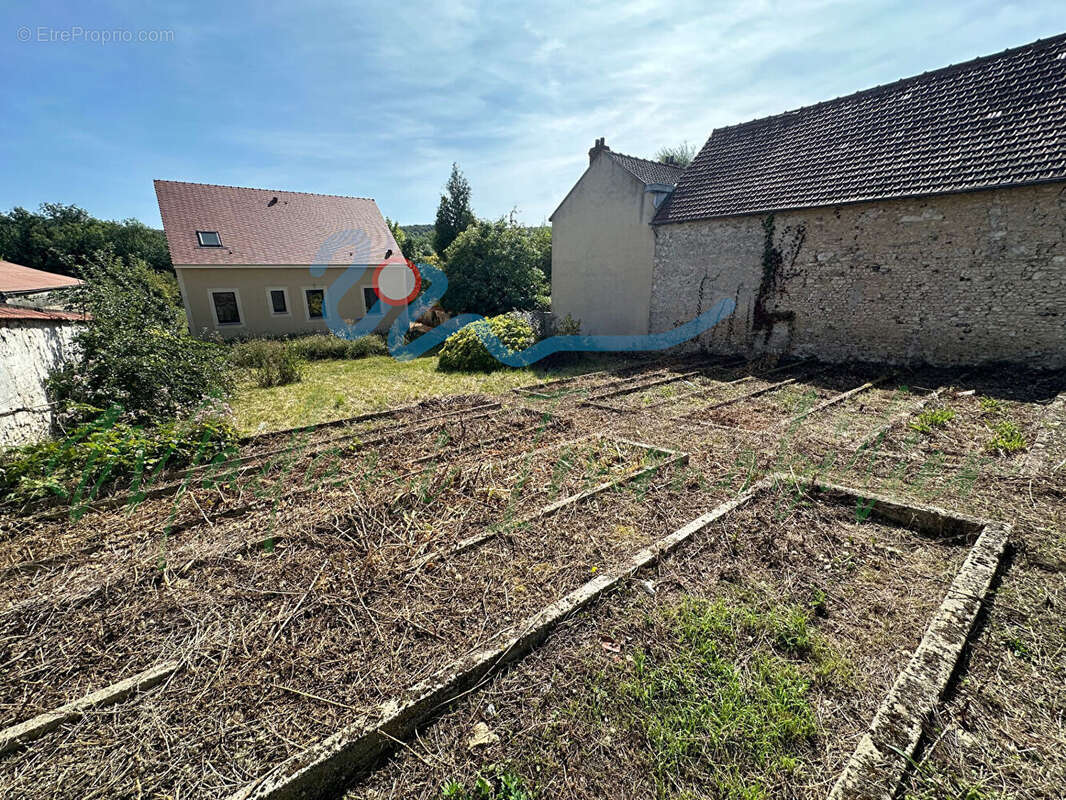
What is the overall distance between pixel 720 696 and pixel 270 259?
2007cm

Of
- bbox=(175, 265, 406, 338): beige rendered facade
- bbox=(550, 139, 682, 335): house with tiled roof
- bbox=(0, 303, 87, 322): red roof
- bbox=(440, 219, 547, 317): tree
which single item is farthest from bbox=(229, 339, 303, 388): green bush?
bbox=(550, 139, 682, 335): house with tiled roof

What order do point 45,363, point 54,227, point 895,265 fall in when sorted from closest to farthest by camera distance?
point 45,363, point 895,265, point 54,227

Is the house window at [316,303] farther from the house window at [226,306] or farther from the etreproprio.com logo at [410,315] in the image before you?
the house window at [226,306]

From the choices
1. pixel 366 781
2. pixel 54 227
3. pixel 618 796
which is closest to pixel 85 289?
pixel 366 781

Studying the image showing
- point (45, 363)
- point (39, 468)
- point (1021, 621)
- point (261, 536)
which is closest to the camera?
point (1021, 621)

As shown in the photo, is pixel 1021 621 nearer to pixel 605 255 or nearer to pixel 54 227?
pixel 605 255

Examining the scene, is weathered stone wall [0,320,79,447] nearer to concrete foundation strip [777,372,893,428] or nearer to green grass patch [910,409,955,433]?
concrete foundation strip [777,372,893,428]

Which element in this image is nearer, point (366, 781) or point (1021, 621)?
point (366, 781)

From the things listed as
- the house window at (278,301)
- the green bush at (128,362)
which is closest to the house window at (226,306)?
the house window at (278,301)

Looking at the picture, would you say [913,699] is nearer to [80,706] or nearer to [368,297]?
[80,706]

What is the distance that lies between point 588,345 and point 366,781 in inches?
527

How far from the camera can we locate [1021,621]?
260cm

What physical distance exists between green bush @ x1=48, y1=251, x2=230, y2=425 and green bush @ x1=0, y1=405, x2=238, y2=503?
0.89 meters

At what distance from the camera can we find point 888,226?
31.8 feet
